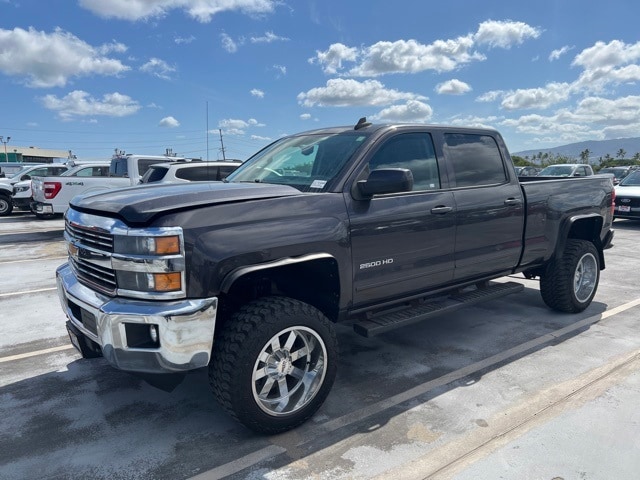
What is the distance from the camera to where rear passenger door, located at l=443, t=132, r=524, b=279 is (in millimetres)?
4195

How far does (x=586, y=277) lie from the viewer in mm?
5559

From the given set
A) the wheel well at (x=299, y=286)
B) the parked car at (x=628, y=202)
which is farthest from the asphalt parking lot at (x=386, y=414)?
the parked car at (x=628, y=202)

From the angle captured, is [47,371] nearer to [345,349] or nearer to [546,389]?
[345,349]

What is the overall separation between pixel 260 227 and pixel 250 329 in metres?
0.61

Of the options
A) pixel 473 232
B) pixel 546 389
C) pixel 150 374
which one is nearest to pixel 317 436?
pixel 150 374

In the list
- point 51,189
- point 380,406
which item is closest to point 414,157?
point 380,406

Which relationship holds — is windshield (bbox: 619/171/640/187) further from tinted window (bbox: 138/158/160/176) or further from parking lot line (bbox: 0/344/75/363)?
parking lot line (bbox: 0/344/75/363)

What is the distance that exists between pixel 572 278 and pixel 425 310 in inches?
87.3

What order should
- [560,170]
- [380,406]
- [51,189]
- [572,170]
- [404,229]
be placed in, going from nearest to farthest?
[380,406], [404,229], [51,189], [572,170], [560,170]

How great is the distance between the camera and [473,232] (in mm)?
4238

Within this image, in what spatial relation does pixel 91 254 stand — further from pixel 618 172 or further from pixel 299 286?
pixel 618 172

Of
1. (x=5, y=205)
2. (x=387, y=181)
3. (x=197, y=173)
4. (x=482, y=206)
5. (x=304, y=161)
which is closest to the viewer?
(x=387, y=181)

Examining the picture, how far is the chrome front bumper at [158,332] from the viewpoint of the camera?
8.61ft

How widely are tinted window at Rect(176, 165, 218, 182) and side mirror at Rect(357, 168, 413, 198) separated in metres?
8.19
